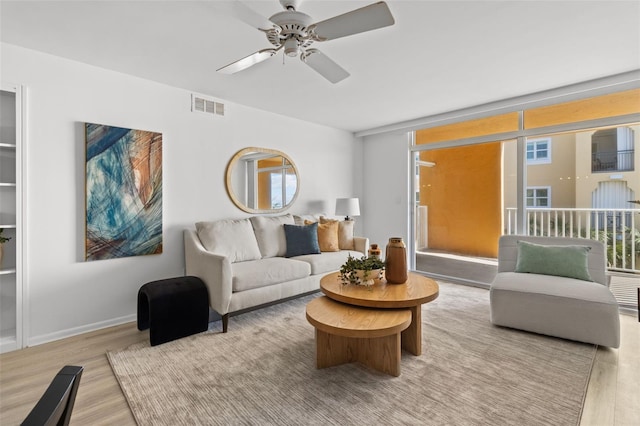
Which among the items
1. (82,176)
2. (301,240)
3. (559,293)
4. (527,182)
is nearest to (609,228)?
(527,182)

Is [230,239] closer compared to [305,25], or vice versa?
[305,25]

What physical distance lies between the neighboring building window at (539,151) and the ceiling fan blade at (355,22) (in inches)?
130

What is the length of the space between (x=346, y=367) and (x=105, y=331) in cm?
230

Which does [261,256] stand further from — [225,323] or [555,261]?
[555,261]

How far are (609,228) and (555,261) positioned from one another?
1.22m

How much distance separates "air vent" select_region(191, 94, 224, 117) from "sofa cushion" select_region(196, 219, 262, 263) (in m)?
1.33

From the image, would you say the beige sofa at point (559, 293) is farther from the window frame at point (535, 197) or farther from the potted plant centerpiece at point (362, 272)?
the potted plant centerpiece at point (362, 272)

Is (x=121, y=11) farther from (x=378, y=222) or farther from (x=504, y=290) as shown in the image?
(x=378, y=222)

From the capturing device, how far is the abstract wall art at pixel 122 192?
2.96 meters

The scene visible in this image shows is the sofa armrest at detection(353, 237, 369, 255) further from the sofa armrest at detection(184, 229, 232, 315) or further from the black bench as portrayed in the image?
the black bench

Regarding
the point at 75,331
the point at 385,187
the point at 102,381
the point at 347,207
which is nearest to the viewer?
the point at 102,381

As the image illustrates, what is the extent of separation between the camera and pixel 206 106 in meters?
3.79

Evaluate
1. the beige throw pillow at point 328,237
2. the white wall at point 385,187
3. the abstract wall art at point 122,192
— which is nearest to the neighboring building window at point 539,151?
the white wall at point 385,187

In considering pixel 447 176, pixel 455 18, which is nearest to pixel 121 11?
pixel 455 18
